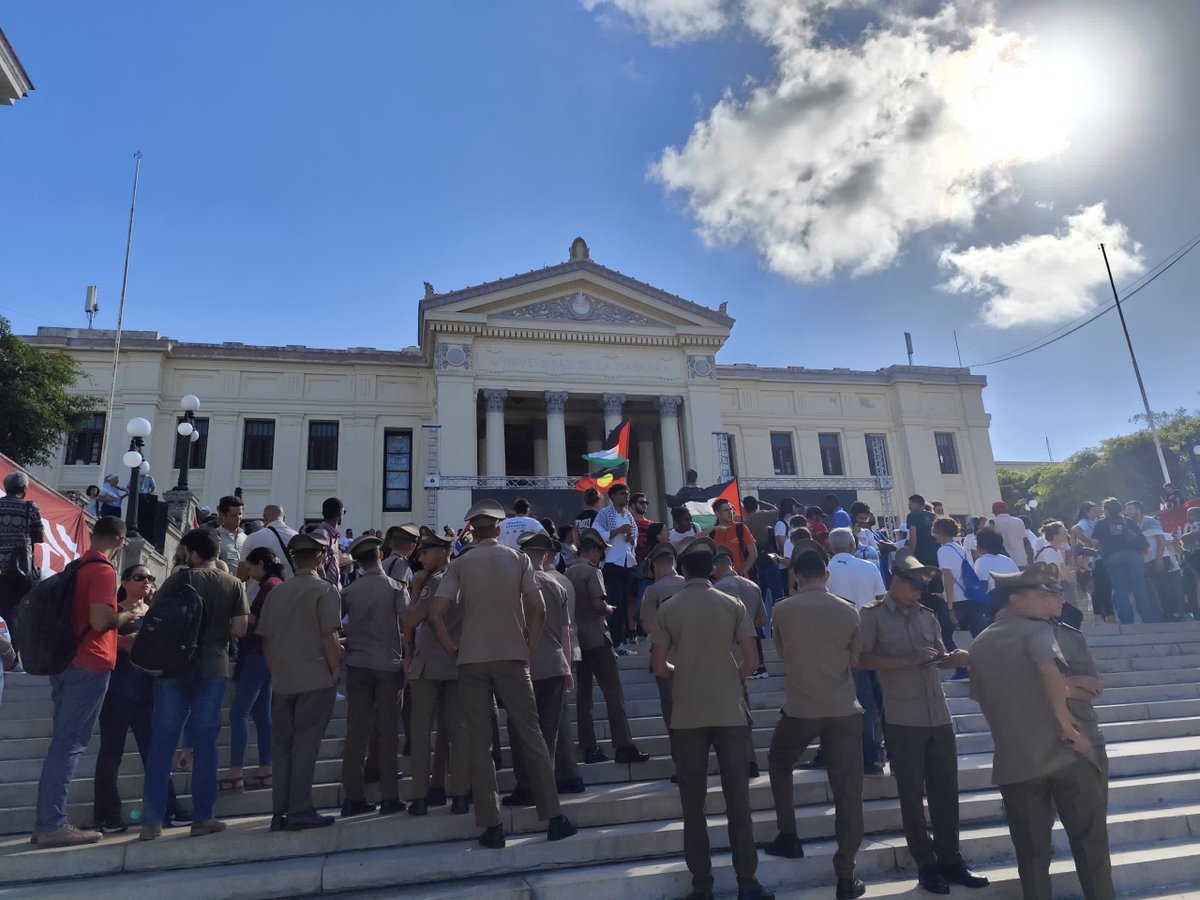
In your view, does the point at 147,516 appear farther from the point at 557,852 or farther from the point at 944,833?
the point at 944,833

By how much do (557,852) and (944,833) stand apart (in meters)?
2.31

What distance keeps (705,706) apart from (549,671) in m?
1.41

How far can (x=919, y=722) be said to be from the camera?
14.8 feet

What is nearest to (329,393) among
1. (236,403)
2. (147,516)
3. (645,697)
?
(236,403)

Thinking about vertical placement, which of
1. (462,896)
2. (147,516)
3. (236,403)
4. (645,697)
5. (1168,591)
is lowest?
(462,896)

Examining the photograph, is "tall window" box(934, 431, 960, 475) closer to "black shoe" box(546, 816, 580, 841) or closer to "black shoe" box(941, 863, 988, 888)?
"black shoe" box(941, 863, 988, 888)

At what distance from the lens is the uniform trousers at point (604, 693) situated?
613 centimetres

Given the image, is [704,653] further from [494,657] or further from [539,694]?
[539,694]

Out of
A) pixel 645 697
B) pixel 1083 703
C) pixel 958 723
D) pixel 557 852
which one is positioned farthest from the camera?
pixel 645 697

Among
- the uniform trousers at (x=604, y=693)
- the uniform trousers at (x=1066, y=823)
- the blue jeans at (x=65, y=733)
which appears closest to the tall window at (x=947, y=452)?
the uniform trousers at (x=604, y=693)

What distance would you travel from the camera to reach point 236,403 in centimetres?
2866

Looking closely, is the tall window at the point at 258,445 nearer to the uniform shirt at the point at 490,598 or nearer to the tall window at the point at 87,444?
the tall window at the point at 87,444

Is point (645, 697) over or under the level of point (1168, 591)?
under

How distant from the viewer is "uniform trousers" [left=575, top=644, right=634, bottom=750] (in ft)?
20.1
